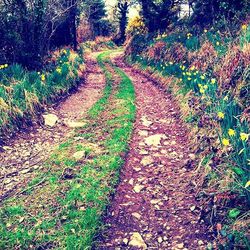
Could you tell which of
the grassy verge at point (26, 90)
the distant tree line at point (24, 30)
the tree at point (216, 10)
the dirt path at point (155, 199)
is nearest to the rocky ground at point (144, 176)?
the dirt path at point (155, 199)

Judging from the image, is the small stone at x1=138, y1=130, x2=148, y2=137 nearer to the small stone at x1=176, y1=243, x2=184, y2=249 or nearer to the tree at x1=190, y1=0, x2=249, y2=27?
the small stone at x1=176, y1=243, x2=184, y2=249

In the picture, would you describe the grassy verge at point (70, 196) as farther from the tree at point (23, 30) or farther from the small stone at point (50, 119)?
the tree at point (23, 30)

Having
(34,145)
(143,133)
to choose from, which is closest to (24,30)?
(34,145)

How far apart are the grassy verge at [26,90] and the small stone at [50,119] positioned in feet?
0.75

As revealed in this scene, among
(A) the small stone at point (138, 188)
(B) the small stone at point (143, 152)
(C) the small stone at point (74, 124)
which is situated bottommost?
(A) the small stone at point (138, 188)

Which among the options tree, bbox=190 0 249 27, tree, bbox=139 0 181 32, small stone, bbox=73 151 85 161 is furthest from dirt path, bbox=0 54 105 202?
tree, bbox=139 0 181 32

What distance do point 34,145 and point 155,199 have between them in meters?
2.36

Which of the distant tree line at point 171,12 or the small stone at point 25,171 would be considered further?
the distant tree line at point 171,12

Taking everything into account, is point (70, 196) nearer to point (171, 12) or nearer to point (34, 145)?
point (34, 145)

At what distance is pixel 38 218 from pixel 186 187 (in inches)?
66.7

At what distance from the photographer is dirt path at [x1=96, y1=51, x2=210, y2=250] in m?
2.61

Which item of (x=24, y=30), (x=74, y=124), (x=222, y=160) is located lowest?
(x=74, y=124)

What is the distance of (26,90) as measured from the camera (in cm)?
576

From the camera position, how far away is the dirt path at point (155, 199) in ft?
8.55
